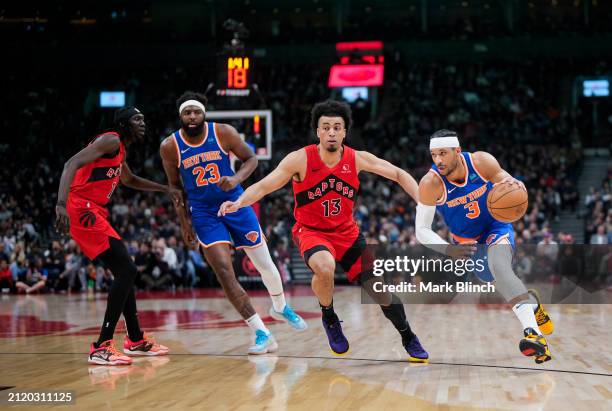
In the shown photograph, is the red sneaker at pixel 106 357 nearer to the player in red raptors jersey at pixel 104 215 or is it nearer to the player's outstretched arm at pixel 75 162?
the player in red raptors jersey at pixel 104 215

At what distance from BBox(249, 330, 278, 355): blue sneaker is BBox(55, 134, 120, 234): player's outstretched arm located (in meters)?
1.89

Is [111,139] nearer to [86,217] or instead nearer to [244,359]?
[86,217]

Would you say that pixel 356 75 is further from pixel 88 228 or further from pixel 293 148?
pixel 88 228

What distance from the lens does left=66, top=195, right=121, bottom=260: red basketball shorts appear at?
6480 mm

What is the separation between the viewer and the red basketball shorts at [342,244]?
20.3ft

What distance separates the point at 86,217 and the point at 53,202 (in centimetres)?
1684

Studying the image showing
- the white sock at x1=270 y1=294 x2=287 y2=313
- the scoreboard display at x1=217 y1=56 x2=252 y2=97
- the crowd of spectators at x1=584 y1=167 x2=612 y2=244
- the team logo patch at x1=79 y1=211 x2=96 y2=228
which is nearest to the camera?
the team logo patch at x1=79 y1=211 x2=96 y2=228

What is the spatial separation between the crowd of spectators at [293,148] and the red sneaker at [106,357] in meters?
9.34

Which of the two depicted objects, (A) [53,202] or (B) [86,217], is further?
(A) [53,202]

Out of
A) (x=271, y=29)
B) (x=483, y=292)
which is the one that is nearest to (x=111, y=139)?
(x=483, y=292)

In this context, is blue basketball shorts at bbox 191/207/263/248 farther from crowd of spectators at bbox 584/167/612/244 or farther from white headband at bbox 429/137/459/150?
crowd of spectators at bbox 584/167/612/244

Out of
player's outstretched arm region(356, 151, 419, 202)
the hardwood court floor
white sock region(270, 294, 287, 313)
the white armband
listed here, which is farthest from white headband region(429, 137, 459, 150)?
white sock region(270, 294, 287, 313)

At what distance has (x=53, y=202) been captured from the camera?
22.5 meters

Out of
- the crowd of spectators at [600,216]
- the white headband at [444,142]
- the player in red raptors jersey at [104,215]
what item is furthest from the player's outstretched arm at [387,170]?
the crowd of spectators at [600,216]
